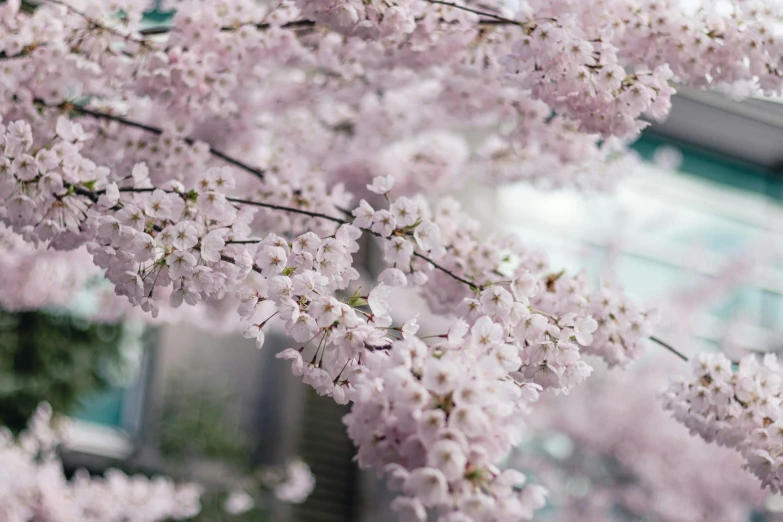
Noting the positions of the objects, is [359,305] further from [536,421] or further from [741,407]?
[536,421]

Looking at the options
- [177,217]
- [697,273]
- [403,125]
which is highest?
[177,217]

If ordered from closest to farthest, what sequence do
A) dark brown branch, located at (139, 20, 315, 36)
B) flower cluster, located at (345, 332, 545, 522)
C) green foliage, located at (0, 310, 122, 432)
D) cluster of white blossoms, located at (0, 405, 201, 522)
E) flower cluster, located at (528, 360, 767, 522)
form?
flower cluster, located at (345, 332, 545, 522)
dark brown branch, located at (139, 20, 315, 36)
cluster of white blossoms, located at (0, 405, 201, 522)
green foliage, located at (0, 310, 122, 432)
flower cluster, located at (528, 360, 767, 522)

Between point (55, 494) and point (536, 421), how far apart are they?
3.86 m

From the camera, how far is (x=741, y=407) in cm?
197

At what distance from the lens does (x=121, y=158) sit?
7.88ft

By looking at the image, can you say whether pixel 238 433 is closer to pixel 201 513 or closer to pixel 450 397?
pixel 201 513

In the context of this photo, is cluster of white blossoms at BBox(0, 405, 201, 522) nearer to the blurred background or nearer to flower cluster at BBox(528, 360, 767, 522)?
the blurred background

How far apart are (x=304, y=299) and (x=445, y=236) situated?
70cm

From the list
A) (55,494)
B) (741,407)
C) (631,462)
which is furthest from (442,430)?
(631,462)

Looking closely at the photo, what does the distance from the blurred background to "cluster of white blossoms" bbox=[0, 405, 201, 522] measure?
0.55m

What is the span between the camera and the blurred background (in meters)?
5.65

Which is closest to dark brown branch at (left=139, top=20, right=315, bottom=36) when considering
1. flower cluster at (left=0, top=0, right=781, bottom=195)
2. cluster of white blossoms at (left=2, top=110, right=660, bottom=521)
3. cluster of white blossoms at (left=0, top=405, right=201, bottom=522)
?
flower cluster at (left=0, top=0, right=781, bottom=195)

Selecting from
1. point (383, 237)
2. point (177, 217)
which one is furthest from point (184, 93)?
point (383, 237)

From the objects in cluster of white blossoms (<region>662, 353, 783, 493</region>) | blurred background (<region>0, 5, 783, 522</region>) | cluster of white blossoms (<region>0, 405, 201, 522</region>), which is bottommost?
blurred background (<region>0, 5, 783, 522</region>)
